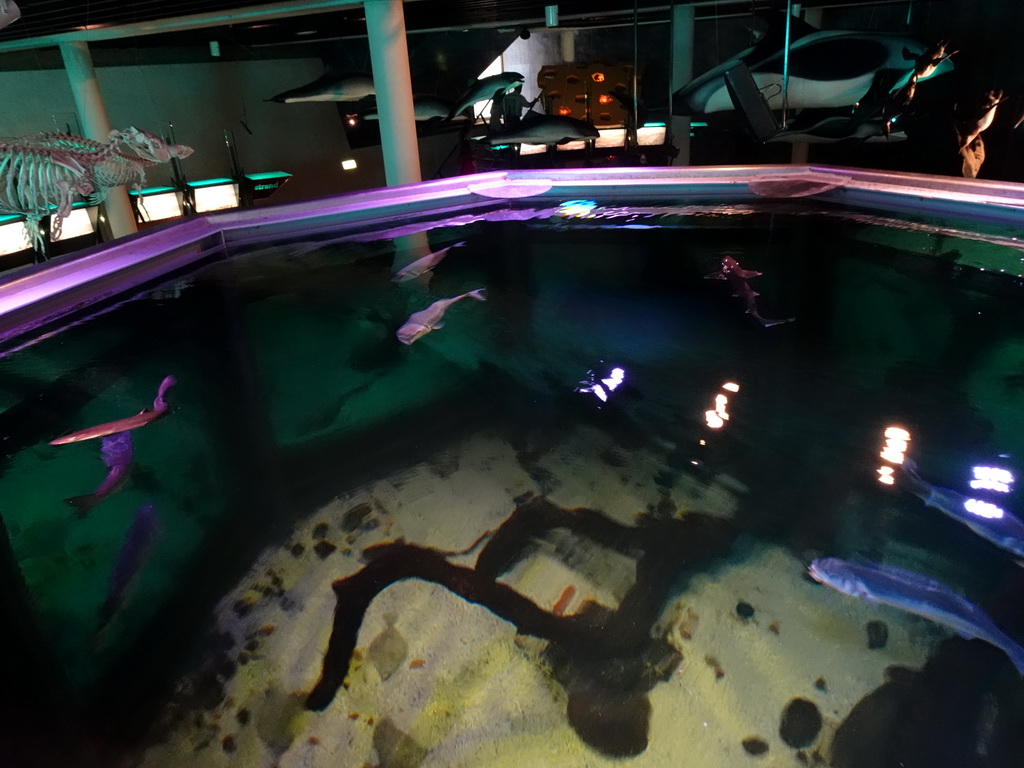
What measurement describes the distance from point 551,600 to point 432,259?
6.68ft

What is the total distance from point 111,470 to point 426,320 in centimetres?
107

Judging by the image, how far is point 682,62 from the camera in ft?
24.7

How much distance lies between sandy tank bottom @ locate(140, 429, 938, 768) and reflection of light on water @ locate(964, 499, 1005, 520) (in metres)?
0.37

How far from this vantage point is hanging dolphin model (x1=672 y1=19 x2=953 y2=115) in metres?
5.02

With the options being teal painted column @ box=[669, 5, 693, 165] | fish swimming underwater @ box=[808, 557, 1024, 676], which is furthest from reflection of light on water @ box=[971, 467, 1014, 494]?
teal painted column @ box=[669, 5, 693, 165]

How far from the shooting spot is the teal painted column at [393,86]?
488 centimetres

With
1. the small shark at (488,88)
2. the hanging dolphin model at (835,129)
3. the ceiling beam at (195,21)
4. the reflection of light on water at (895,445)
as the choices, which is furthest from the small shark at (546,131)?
the reflection of light on water at (895,445)

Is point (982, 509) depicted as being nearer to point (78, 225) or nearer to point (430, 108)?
point (430, 108)

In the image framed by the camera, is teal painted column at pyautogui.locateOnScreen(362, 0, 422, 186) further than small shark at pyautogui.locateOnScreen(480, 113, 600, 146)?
No

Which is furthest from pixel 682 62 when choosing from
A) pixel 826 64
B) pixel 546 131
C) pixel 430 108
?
pixel 430 108

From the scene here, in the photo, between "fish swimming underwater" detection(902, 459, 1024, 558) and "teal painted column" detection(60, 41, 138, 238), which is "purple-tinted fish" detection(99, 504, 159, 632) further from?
"teal painted column" detection(60, 41, 138, 238)

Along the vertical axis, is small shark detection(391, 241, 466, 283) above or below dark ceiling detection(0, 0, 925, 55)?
below

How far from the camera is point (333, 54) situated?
7.39 metres

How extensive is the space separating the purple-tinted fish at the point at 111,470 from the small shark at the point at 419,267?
1.28 m
